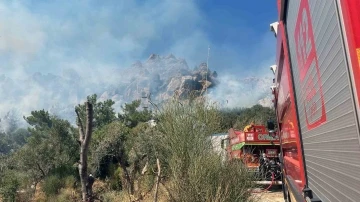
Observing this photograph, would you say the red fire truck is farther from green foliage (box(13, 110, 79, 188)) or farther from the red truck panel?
green foliage (box(13, 110, 79, 188))

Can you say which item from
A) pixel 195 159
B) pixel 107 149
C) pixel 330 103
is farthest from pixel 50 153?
pixel 330 103

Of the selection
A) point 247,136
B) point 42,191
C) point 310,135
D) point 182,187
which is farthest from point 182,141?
point 42,191

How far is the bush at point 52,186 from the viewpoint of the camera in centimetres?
1409

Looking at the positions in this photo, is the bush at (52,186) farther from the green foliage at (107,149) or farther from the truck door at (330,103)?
the truck door at (330,103)

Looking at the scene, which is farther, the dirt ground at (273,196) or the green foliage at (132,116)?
the green foliage at (132,116)

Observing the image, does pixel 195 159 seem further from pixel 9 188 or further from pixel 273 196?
pixel 9 188

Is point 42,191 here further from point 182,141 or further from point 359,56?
point 359,56

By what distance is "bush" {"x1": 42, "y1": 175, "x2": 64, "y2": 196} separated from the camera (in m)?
14.1

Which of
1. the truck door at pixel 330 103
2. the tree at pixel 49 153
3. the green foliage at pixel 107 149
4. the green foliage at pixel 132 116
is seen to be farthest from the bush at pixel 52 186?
the green foliage at pixel 132 116

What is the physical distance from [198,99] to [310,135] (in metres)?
5.54

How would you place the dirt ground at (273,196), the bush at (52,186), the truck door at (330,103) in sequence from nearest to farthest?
the truck door at (330,103), the dirt ground at (273,196), the bush at (52,186)

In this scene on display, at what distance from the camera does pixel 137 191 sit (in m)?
9.02

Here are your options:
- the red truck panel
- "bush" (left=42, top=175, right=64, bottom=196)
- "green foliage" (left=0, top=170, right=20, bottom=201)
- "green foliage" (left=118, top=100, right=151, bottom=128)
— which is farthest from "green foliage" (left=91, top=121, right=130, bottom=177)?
the red truck panel

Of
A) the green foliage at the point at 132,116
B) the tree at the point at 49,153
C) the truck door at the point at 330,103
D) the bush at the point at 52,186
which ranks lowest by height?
the bush at the point at 52,186
